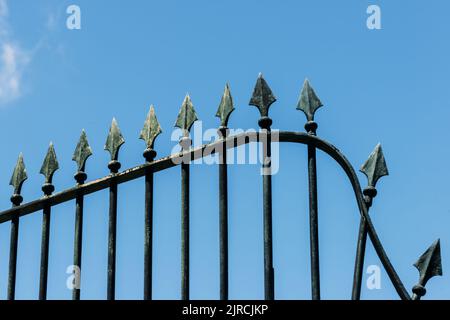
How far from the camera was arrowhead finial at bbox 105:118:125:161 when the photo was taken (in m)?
7.34

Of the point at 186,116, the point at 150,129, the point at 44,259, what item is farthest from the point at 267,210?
the point at 44,259

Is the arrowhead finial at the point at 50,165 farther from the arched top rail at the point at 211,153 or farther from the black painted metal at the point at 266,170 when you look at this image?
the black painted metal at the point at 266,170

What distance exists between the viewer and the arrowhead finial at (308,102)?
23.1ft

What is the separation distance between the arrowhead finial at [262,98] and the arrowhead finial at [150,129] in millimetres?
602

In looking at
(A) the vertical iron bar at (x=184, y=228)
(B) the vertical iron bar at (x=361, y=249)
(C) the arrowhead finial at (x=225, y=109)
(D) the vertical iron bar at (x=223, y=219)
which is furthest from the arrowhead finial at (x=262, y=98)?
(B) the vertical iron bar at (x=361, y=249)

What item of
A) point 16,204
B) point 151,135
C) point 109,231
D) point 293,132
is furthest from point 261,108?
point 16,204

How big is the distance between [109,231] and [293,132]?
123cm

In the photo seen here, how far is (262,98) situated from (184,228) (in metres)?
0.88

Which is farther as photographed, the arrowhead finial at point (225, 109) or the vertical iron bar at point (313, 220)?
the arrowhead finial at point (225, 109)

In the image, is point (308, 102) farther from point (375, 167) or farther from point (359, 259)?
point (359, 259)

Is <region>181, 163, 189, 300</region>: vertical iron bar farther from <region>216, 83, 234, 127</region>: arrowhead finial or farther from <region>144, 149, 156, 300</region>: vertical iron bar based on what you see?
<region>216, 83, 234, 127</region>: arrowhead finial
